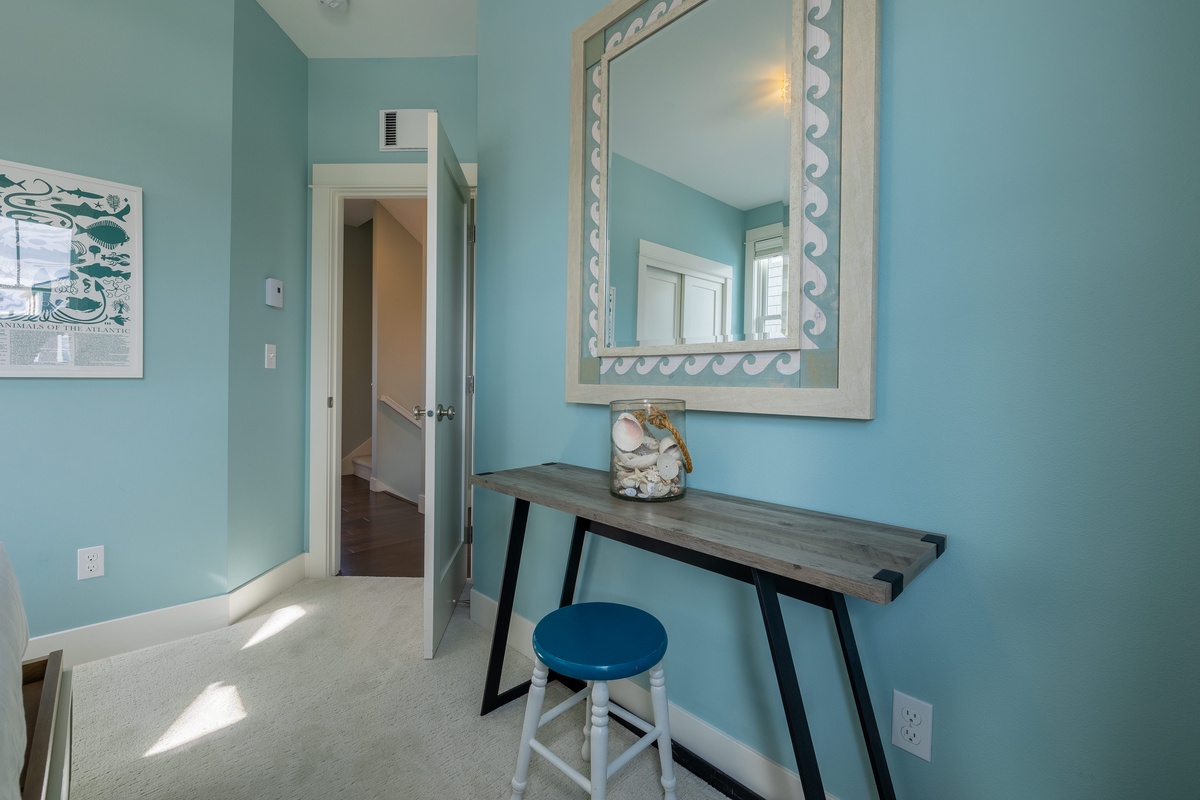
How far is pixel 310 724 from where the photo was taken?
1560 millimetres

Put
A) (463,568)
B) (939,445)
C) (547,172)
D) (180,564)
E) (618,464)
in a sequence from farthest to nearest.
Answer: (463,568)
(180,564)
(547,172)
(618,464)
(939,445)

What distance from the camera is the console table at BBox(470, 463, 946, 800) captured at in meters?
0.79

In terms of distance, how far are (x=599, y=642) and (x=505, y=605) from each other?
0.50m

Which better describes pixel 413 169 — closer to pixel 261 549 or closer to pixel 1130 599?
pixel 261 549

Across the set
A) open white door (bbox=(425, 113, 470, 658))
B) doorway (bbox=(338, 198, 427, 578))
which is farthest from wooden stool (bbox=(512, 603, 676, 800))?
doorway (bbox=(338, 198, 427, 578))

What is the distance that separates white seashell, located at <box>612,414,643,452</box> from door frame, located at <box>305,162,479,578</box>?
1.67m

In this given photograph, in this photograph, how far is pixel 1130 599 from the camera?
804mm

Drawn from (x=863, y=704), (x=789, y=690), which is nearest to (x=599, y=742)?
(x=789, y=690)

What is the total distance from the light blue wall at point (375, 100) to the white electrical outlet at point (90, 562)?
2018mm

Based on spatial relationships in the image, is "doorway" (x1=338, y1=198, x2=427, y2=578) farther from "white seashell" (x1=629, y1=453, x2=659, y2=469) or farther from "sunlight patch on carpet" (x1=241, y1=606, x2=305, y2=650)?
"white seashell" (x1=629, y1=453, x2=659, y2=469)

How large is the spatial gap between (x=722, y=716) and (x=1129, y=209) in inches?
52.6

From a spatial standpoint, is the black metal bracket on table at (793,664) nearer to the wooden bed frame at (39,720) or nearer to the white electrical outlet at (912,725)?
the white electrical outlet at (912,725)

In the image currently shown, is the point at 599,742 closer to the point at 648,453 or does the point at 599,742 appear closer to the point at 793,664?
the point at 793,664

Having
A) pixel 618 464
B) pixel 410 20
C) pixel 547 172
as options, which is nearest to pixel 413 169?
pixel 410 20
